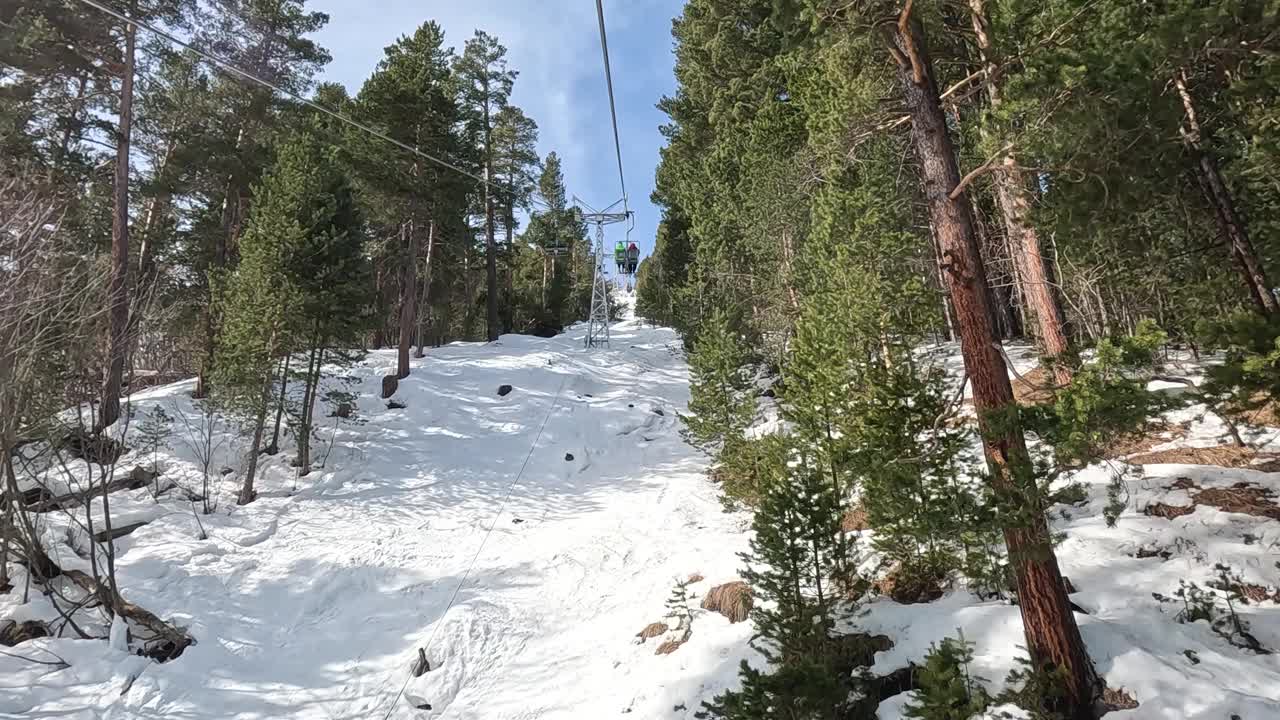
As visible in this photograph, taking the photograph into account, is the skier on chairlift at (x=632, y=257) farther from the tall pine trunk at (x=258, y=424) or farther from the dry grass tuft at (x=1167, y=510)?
the dry grass tuft at (x=1167, y=510)

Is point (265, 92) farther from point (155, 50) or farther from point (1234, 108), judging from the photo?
point (1234, 108)

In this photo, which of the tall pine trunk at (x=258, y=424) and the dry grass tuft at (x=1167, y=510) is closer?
the dry grass tuft at (x=1167, y=510)

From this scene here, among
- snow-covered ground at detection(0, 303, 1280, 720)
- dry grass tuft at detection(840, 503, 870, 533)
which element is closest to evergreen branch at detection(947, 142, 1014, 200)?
snow-covered ground at detection(0, 303, 1280, 720)

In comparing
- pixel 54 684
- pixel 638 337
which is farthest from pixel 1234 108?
pixel 638 337

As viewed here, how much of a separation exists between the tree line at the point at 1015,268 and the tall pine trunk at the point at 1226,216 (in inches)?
1.4

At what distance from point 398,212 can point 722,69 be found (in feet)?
45.9

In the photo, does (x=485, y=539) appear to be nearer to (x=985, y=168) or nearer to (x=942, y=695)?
(x=942, y=695)

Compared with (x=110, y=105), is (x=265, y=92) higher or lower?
higher

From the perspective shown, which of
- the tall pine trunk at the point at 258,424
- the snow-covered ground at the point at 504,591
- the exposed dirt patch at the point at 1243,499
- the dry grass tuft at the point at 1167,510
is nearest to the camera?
the snow-covered ground at the point at 504,591

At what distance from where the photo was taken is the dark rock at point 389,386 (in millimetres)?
19875

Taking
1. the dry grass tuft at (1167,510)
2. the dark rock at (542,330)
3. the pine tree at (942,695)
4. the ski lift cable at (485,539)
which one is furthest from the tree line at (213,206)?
the dark rock at (542,330)

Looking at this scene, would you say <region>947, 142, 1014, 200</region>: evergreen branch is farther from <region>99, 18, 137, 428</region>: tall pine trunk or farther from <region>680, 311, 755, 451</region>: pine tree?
<region>99, 18, 137, 428</region>: tall pine trunk

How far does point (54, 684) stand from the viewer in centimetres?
722

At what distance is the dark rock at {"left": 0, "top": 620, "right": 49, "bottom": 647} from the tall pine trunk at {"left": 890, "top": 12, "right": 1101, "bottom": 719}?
1269cm
